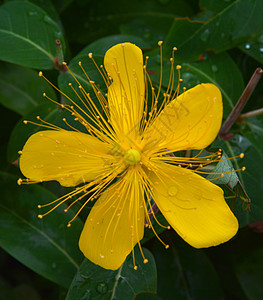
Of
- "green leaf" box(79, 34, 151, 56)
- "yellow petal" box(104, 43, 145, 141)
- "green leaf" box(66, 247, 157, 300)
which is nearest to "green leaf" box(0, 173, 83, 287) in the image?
"green leaf" box(66, 247, 157, 300)

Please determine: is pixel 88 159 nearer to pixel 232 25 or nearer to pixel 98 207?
pixel 98 207

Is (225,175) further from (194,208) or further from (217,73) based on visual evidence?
(217,73)

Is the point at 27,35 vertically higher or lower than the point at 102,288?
higher

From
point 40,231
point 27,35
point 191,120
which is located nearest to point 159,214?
point 191,120

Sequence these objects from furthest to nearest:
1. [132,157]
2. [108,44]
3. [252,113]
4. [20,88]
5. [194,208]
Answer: [20,88] → [108,44] → [252,113] → [132,157] → [194,208]

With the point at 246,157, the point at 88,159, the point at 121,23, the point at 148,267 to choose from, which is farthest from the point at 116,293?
the point at 121,23

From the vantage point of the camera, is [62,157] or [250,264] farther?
[250,264]

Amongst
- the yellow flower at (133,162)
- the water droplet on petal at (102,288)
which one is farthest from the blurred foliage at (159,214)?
the yellow flower at (133,162)

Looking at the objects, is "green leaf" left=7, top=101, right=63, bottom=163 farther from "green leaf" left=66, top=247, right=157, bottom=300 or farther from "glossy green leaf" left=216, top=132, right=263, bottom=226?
"glossy green leaf" left=216, top=132, right=263, bottom=226
